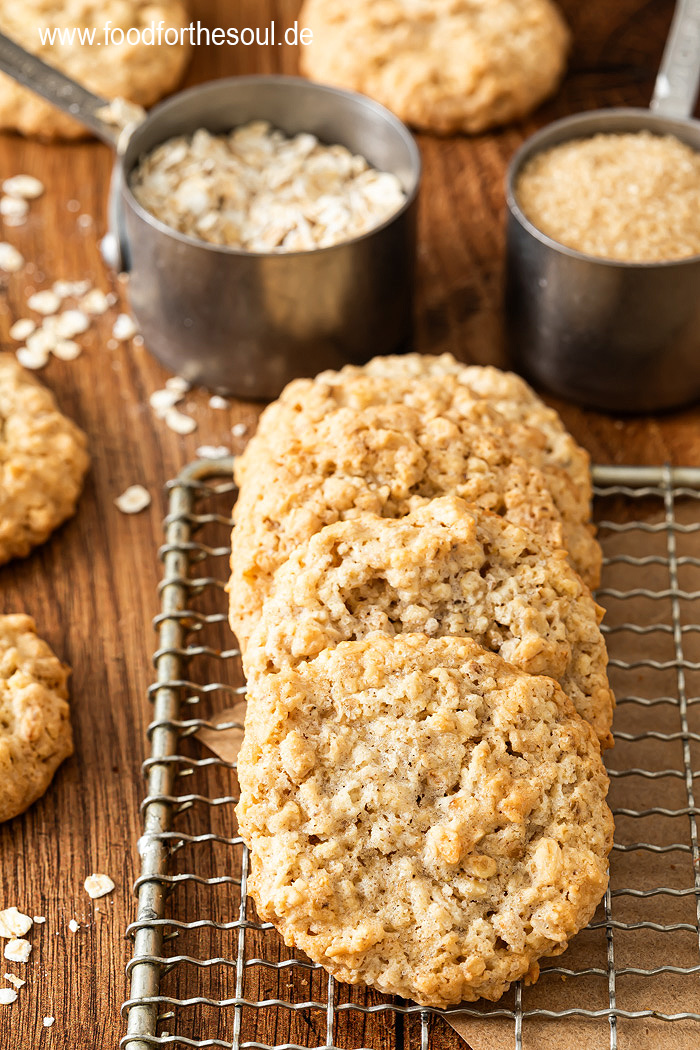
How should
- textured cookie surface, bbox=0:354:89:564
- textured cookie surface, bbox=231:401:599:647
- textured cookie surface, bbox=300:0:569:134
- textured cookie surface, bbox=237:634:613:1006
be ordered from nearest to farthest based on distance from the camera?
textured cookie surface, bbox=237:634:613:1006, textured cookie surface, bbox=231:401:599:647, textured cookie surface, bbox=0:354:89:564, textured cookie surface, bbox=300:0:569:134

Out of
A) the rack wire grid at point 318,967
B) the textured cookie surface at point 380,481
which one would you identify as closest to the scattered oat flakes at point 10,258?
the rack wire grid at point 318,967

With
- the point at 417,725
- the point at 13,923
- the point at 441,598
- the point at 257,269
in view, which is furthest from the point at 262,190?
the point at 13,923

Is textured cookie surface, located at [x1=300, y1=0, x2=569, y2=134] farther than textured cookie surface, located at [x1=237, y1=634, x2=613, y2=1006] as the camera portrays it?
Yes

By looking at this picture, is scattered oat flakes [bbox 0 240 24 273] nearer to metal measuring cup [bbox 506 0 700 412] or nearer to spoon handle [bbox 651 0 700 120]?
metal measuring cup [bbox 506 0 700 412]

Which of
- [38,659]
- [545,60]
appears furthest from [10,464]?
[545,60]

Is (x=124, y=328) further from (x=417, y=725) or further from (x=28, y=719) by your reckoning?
(x=417, y=725)

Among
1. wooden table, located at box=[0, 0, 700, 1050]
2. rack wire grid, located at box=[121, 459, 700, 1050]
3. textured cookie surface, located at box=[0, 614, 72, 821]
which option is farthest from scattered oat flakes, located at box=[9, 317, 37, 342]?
textured cookie surface, located at box=[0, 614, 72, 821]
